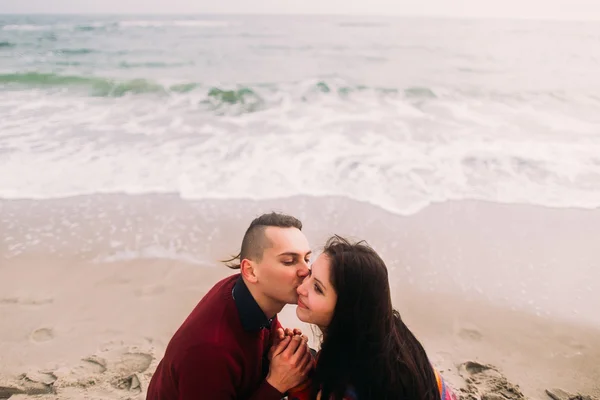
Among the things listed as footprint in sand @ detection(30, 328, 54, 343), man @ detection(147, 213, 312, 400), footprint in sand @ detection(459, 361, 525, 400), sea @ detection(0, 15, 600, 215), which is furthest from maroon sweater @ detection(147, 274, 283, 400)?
sea @ detection(0, 15, 600, 215)

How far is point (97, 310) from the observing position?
4.15m

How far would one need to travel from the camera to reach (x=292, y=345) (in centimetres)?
228

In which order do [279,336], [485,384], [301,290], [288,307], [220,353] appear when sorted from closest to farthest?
[220,353], [301,290], [279,336], [485,384], [288,307]

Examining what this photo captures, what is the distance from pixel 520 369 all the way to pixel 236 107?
32.4ft

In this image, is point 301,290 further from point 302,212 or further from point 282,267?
point 302,212

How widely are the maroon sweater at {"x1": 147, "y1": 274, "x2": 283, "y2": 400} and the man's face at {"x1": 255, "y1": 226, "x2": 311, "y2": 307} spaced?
11 centimetres

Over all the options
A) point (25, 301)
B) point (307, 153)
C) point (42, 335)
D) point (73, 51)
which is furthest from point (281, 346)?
point (73, 51)

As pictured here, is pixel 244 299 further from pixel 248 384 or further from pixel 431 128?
pixel 431 128

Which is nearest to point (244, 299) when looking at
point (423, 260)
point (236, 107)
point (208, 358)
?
point (208, 358)

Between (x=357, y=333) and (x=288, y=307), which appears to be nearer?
(x=357, y=333)

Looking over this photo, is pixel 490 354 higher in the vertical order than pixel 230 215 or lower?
lower

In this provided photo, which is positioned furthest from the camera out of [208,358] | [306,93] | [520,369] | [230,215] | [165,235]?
[306,93]

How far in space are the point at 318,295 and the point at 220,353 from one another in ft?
1.55

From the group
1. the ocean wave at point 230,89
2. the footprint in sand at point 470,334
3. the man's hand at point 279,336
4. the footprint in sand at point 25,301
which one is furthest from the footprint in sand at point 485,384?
the ocean wave at point 230,89
